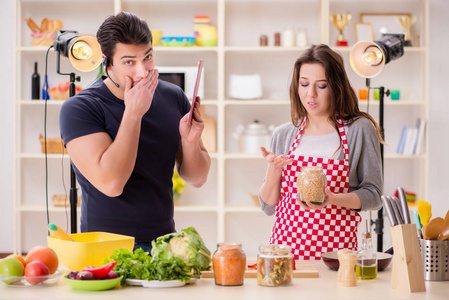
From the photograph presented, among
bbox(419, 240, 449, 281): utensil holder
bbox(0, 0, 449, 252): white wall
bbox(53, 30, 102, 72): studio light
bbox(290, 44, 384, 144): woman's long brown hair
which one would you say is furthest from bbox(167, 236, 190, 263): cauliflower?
bbox(0, 0, 449, 252): white wall

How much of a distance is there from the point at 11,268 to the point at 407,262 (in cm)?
106

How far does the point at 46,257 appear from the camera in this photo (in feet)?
5.39

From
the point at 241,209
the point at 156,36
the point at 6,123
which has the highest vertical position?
the point at 156,36

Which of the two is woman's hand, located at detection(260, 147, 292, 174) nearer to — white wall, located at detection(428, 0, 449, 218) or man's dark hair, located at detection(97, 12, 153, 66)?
man's dark hair, located at detection(97, 12, 153, 66)

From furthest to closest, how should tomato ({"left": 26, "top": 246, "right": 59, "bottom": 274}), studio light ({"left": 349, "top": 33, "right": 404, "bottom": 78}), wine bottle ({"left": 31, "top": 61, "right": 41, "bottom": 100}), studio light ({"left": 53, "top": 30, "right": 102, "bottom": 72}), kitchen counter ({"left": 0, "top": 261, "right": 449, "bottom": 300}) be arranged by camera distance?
wine bottle ({"left": 31, "top": 61, "right": 41, "bottom": 100}) → studio light ({"left": 349, "top": 33, "right": 404, "bottom": 78}) → studio light ({"left": 53, "top": 30, "right": 102, "bottom": 72}) → tomato ({"left": 26, "top": 246, "right": 59, "bottom": 274}) → kitchen counter ({"left": 0, "top": 261, "right": 449, "bottom": 300})

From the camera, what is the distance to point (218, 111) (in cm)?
479

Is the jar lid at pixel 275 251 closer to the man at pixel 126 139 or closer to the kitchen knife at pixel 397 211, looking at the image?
the kitchen knife at pixel 397 211

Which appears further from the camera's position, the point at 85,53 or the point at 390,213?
the point at 85,53

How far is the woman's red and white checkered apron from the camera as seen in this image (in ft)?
7.44

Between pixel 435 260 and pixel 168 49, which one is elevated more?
pixel 168 49

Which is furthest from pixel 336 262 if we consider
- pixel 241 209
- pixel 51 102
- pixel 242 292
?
pixel 51 102

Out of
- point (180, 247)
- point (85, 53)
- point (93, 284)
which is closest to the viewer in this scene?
point (93, 284)

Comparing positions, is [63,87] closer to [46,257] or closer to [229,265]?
[46,257]

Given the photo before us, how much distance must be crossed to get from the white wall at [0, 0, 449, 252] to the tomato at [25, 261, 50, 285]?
3683 mm
